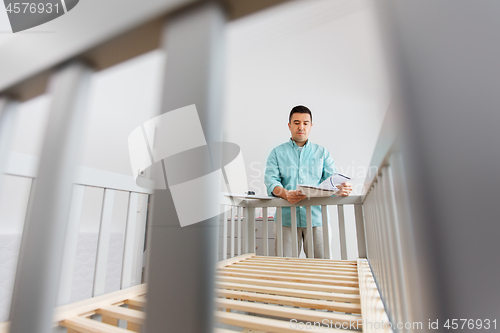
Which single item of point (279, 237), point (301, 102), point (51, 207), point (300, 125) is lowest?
point (279, 237)

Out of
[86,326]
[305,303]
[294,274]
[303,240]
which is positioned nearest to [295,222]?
[303,240]

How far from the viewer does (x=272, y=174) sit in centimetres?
126

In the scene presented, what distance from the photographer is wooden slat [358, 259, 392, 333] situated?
1.22 feet

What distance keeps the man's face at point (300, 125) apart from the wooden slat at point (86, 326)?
44.9 inches

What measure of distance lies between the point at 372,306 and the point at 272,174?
0.85 metres

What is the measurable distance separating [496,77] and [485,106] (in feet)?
0.05

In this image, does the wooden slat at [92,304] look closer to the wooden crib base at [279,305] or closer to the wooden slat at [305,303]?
the wooden crib base at [279,305]

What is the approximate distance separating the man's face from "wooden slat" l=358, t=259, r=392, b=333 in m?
0.80

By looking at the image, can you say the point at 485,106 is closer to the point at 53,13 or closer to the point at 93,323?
the point at 53,13

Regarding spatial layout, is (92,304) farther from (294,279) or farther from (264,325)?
(294,279)

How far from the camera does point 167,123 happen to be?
148mm

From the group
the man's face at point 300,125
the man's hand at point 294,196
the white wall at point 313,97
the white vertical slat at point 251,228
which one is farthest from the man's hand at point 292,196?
the white wall at point 313,97

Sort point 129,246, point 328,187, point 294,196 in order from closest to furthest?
1. point 129,246
2. point 328,187
3. point 294,196

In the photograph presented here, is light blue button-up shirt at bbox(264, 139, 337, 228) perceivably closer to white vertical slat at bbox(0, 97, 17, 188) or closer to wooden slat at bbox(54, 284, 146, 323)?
wooden slat at bbox(54, 284, 146, 323)
